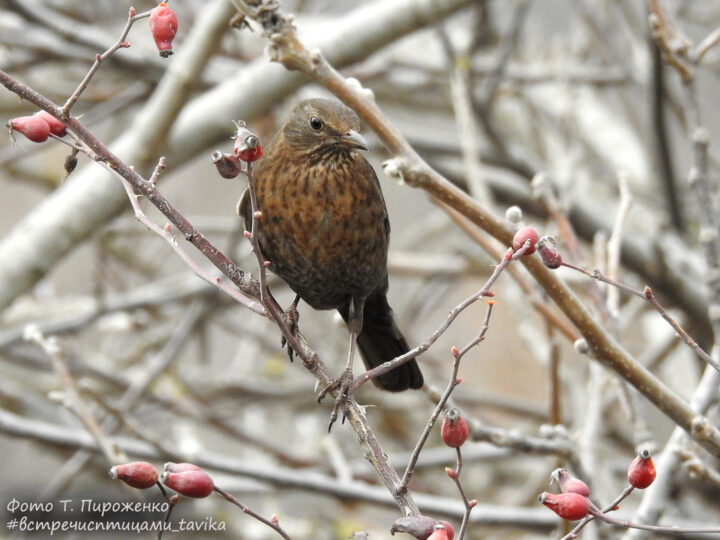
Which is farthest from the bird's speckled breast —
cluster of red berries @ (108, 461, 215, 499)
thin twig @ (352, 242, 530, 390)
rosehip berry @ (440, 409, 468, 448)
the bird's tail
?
cluster of red berries @ (108, 461, 215, 499)

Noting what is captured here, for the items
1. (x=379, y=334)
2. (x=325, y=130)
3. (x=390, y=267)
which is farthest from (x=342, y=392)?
(x=390, y=267)

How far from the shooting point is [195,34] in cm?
392

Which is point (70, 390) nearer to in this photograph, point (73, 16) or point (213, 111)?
point (213, 111)

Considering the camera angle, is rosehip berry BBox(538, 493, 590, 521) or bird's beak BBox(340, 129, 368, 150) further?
bird's beak BBox(340, 129, 368, 150)

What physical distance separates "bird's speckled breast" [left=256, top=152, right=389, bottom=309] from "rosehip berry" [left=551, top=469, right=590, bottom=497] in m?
1.16

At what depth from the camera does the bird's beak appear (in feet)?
8.60

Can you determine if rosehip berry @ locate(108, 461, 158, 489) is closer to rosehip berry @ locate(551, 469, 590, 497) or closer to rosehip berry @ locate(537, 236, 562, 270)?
rosehip berry @ locate(551, 469, 590, 497)

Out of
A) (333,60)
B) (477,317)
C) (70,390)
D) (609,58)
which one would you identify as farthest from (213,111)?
(477,317)

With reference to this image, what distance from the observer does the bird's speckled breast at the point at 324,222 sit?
262 centimetres

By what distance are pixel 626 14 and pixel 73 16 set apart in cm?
370

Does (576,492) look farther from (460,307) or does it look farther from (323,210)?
(323,210)

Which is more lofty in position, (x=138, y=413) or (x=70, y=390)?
(x=138, y=413)

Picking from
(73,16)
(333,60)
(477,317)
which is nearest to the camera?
(333,60)

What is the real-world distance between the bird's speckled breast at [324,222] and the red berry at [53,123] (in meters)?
1.02
